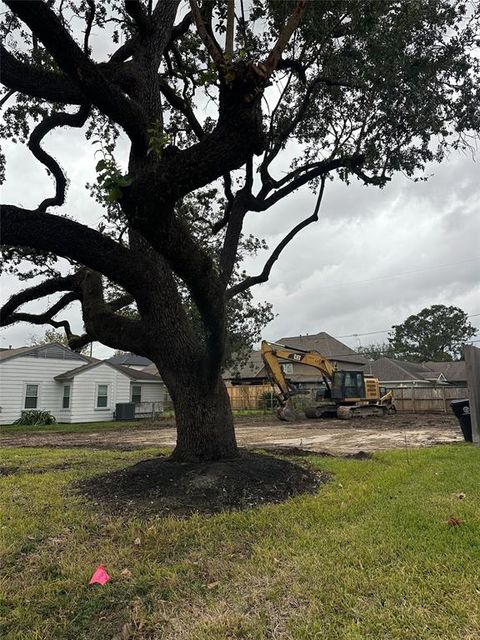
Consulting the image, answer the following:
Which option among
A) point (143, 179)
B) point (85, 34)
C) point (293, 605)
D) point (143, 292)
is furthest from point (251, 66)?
point (85, 34)

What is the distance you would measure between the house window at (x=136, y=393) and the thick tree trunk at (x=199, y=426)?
73.5 ft

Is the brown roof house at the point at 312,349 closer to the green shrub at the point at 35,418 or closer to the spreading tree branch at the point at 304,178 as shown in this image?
the green shrub at the point at 35,418

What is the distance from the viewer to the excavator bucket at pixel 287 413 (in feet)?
72.9

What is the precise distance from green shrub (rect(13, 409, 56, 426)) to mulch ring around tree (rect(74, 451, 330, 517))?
16986 millimetres

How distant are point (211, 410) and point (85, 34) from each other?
Answer: 263 inches

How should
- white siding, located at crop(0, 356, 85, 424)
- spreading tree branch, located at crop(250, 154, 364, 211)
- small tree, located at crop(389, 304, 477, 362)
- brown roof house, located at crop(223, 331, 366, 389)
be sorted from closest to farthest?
spreading tree branch, located at crop(250, 154, 364, 211), white siding, located at crop(0, 356, 85, 424), brown roof house, located at crop(223, 331, 366, 389), small tree, located at crop(389, 304, 477, 362)

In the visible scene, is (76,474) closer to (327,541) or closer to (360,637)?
(327,541)

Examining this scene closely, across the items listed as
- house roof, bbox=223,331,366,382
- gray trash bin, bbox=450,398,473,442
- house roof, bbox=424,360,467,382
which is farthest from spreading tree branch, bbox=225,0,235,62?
house roof, bbox=424,360,467,382

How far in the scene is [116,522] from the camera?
4.23 m

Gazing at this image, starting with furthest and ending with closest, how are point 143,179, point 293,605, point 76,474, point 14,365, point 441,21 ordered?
point 14,365 < point 441,21 < point 76,474 < point 143,179 < point 293,605

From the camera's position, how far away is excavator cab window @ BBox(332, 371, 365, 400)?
23.0m

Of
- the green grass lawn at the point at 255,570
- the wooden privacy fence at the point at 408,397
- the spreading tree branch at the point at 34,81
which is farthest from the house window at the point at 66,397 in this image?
the spreading tree branch at the point at 34,81

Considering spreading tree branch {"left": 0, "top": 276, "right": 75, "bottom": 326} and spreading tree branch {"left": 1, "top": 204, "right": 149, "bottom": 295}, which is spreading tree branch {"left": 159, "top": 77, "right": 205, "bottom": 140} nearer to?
spreading tree branch {"left": 0, "top": 276, "right": 75, "bottom": 326}

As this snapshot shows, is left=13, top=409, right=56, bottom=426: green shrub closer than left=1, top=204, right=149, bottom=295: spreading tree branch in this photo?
No
